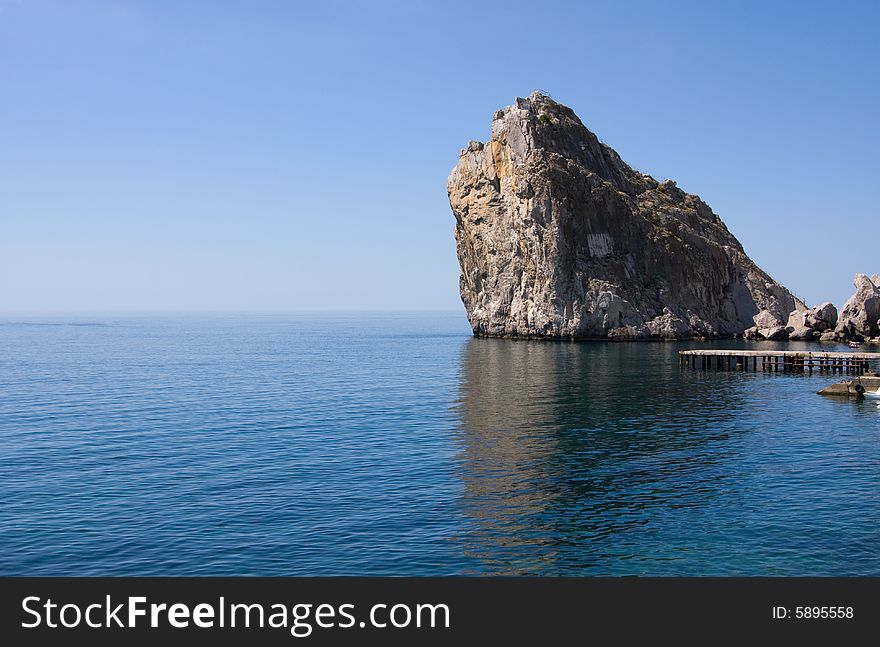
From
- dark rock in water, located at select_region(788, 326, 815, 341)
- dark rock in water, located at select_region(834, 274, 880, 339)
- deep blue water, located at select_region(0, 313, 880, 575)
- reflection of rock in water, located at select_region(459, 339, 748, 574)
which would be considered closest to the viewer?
deep blue water, located at select_region(0, 313, 880, 575)

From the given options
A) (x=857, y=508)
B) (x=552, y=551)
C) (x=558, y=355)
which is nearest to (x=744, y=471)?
(x=857, y=508)

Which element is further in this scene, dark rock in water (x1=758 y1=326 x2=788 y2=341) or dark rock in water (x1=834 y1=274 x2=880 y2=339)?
dark rock in water (x1=758 y1=326 x2=788 y2=341)

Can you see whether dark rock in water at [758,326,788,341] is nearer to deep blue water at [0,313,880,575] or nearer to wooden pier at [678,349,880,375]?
wooden pier at [678,349,880,375]

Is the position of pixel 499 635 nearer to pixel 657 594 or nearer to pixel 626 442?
pixel 657 594

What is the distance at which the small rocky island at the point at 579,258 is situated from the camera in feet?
494

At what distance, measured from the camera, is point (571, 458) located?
45000 millimetres

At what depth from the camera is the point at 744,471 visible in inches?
1634

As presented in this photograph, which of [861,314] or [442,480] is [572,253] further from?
[442,480]

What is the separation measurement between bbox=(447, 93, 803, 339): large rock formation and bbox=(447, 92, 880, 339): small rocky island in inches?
9.9

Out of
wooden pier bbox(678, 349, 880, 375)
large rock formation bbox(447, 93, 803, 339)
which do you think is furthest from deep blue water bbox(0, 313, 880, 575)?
large rock formation bbox(447, 93, 803, 339)

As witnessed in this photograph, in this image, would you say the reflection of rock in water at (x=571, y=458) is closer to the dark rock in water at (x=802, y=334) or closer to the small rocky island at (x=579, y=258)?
the small rocky island at (x=579, y=258)

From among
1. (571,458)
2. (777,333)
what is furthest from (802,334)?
(571,458)

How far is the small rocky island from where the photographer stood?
15062cm

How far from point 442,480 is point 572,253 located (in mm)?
119803
